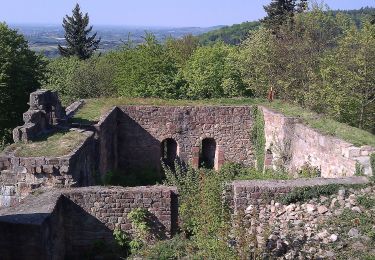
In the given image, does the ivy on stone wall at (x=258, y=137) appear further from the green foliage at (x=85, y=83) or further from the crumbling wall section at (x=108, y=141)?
the green foliage at (x=85, y=83)

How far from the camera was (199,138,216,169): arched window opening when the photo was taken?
21719mm

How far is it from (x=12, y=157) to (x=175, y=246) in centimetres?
491

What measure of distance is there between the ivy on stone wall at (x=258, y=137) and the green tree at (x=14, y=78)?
13.6 metres

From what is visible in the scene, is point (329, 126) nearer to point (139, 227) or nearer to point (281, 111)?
point (281, 111)

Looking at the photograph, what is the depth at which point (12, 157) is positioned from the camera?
11883mm

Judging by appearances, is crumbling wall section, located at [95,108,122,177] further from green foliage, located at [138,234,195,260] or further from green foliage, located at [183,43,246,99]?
green foliage, located at [183,43,246,99]

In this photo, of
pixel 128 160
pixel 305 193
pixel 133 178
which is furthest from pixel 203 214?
pixel 128 160

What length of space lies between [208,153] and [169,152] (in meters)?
1.76

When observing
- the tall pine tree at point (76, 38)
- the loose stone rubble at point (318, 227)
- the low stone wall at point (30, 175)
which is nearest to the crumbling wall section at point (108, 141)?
the low stone wall at point (30, 175)

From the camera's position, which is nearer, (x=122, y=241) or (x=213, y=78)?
(x=122, y=241)

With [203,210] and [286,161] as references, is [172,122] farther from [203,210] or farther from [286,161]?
[203,210]

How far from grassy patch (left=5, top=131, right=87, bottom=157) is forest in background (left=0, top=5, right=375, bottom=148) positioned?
12036 mm

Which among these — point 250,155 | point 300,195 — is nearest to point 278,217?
point 300,195

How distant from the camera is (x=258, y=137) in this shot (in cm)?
2055
